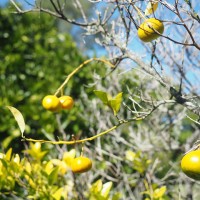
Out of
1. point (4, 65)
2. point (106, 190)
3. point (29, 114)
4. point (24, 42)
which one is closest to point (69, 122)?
point (29, 114)

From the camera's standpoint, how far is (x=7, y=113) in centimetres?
395

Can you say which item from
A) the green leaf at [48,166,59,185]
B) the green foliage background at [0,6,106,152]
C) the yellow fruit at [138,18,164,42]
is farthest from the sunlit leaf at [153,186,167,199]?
the green foliage background at [0,6,106,152]

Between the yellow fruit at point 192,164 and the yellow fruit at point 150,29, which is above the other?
the yellow fruit at point 150,29

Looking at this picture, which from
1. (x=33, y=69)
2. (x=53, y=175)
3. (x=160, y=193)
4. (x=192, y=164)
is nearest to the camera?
(x=192, y=164)

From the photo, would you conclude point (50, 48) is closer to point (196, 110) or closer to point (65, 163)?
point (65, 163)

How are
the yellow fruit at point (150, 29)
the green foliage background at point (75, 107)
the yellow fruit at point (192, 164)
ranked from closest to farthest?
the yellow fruit at point (192, 164), the yellow fruit at point (150, 29), the green foliage background at point (75, 107)

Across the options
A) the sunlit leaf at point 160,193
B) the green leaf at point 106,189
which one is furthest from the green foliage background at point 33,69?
the green leaf at point 106,189

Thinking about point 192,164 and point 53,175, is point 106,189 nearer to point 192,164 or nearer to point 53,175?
point 53,175

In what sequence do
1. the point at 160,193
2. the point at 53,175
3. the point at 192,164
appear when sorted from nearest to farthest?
1. the point at 192,164
2. the point at 53,175
3. the point at 160,193

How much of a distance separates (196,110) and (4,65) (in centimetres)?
313

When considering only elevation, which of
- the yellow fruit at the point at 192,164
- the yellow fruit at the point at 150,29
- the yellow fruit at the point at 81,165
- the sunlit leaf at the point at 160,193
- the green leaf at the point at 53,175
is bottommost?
the sunlit leaf at the point at 160,193

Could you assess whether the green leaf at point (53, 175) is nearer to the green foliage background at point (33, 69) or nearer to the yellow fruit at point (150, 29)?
the yellow fruit at point (150, 29)

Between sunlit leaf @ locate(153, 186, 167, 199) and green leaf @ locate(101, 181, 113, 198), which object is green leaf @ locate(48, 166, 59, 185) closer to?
green leaf @ locate(101, 181, 113, 198)

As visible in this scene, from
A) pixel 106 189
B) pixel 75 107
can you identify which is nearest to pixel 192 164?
pixel 106 189
